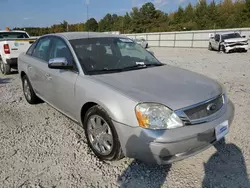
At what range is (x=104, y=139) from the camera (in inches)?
104

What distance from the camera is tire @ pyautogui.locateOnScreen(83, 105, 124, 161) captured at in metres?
2.44

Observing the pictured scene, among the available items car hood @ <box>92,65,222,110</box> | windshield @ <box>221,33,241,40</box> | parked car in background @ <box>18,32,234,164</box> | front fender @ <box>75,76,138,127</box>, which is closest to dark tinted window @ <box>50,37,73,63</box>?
parked car in background @ <box>18,32,234,164</box>

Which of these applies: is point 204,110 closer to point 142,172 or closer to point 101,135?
point 142,172

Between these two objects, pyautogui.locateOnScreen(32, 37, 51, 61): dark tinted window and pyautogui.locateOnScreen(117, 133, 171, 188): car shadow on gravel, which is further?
pyautogui.locateOnScreen(32, 37, 51, 61): dark tinted window

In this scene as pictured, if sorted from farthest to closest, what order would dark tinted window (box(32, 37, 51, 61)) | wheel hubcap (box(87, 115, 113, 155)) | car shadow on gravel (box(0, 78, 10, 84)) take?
car shadow on gravel (box(0, 78, 10, 84))
dark tinted window (box(32, 37, 51, 61))
wheel hubcap (box(87, 115, 113, 155))

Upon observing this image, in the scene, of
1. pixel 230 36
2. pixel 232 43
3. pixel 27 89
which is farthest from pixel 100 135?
pixel 230 36

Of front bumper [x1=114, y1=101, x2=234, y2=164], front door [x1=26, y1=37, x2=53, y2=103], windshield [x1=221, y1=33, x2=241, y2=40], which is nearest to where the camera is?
front bumper [x1=114, y1=101, x2=234, y2=164]

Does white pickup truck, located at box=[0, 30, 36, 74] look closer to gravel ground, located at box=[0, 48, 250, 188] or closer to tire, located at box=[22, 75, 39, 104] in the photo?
tire, located at box=[22, 75, 39, 104]

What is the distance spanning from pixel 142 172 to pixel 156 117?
0.75 m

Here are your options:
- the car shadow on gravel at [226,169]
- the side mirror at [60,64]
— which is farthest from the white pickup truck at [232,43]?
the side mirror at [60,64]

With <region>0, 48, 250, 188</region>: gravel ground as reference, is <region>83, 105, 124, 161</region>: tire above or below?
above

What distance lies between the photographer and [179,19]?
46062 millimetres

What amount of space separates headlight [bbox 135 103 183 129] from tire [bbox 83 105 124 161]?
0.39 metres

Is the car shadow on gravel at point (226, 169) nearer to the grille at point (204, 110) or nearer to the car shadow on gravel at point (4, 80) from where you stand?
the grille at point (204, 110)
